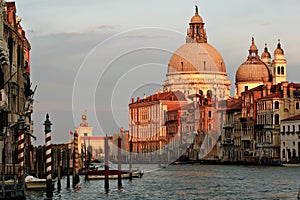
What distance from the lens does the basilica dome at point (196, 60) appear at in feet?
545

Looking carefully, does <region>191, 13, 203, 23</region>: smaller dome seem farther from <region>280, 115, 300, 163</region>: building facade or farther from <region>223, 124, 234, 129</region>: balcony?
<region>280, 115, 300, 163</region>: building facade

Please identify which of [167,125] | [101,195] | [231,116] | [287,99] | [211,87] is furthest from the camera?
[211,87]

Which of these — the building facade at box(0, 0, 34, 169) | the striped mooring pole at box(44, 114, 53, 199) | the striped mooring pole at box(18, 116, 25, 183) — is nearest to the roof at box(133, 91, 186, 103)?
the building facade at box(0, 0, 34, 169)

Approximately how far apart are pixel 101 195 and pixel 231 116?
81850 millimetres

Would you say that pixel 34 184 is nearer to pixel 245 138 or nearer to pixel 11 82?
pixel 11 82

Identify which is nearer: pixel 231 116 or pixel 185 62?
pixel 231 116

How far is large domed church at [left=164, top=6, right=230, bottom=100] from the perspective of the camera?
166 m

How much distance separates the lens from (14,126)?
38.1m

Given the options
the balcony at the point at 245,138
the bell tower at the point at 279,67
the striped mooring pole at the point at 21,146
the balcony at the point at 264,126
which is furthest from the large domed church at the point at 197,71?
the striped mooring pole at the point at 21,146

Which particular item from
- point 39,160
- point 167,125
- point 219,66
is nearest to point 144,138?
point 167,125

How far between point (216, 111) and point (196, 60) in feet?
109

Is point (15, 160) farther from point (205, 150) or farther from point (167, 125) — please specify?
point (167, 125)

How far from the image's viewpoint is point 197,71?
166 metres

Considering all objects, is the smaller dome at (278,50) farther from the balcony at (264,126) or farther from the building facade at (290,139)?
the building facade at (290,139)
